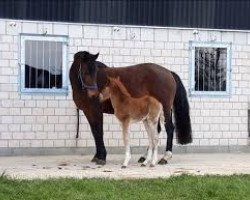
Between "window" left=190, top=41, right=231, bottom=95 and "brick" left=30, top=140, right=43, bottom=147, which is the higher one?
"window" left=190, top=41, right=231, bottom=95

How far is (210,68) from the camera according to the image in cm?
1325

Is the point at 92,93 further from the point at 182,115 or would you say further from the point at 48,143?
the point at 48,143

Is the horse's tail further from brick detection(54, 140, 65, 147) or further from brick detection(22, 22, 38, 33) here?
brick detection(22, 22, 38, 33)

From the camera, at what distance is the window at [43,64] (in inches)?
480

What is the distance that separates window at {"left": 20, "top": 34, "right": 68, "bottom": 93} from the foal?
204 centimetres

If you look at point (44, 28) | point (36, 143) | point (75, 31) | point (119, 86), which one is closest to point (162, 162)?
point (119, 86)

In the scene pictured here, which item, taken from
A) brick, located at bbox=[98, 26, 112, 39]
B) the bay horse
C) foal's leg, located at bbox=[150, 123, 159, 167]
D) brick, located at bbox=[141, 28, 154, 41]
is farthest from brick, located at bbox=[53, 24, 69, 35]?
foal's leg, located at bbox=[150, 123, 159, 167]

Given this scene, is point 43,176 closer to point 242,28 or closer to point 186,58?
point 186,58

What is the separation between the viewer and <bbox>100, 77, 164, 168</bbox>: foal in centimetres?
1044

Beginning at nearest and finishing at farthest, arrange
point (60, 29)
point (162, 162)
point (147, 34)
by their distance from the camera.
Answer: point (162, 162)
point (60, 29)
point (147, 34)

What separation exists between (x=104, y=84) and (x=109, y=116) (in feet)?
7.23

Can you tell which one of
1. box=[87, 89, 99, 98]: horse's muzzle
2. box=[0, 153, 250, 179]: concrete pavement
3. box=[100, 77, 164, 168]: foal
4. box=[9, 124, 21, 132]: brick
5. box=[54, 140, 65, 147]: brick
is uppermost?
box=[87, 89, 99, 98]: horse's muzzle

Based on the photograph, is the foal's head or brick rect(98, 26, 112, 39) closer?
the foal's head

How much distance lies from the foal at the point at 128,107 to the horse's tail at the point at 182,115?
103 centimetres
